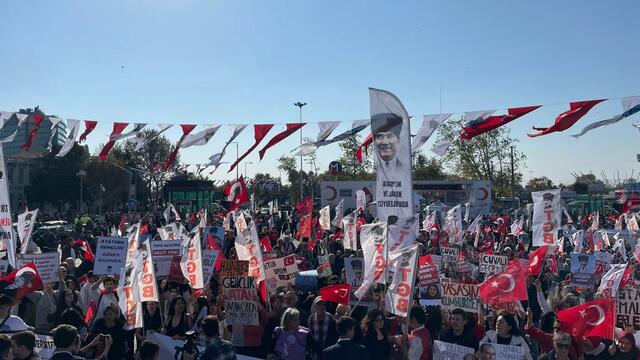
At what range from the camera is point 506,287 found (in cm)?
850

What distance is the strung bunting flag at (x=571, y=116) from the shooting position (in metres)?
12.0

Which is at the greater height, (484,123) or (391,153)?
(484,123)

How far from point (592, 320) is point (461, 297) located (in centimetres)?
162

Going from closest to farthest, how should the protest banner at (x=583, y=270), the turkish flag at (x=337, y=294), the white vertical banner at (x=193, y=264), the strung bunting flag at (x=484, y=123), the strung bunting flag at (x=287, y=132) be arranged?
1. the turkish flag at (x=337, y=294)
2. the white vertical banner at (x=193, y=264)
3. the strung bunting flag at (x=484, y=123)
4. the protest banner at (x=583, y=270)
5. the strung bunting flag at (x=287, y=132)

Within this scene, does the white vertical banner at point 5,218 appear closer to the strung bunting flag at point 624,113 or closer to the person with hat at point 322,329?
the person with hat at point 322,329

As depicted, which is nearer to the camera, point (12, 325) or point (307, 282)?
point (12, 325)

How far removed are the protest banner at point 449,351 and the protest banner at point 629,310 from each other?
1871mm

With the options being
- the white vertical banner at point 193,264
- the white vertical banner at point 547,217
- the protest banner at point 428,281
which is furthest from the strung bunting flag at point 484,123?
the white vertical banner at point 193,264

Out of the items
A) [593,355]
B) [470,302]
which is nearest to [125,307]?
[470,302]

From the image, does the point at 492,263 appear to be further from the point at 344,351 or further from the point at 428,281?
the point at 344,351

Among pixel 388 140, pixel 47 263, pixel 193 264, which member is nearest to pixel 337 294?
pixel 388 140

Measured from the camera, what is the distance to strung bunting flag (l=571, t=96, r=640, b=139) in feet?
38.5

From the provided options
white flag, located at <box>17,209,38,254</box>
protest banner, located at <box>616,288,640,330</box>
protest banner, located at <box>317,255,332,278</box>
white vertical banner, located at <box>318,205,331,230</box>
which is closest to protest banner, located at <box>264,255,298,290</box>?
protest banner, located at <box>317,255,332,278</box>

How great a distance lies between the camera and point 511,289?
8461 millimetres
